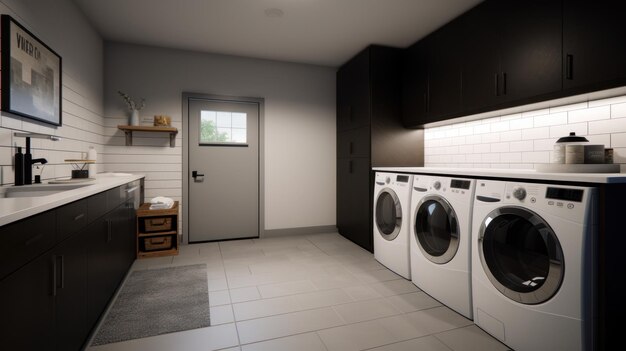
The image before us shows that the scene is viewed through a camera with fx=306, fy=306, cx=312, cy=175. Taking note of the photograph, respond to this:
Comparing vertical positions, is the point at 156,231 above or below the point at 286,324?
above

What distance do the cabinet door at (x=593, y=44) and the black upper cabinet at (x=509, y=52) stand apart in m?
0.07

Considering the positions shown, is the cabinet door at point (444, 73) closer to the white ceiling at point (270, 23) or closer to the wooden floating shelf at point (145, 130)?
the white ceiling at point (270, 23)

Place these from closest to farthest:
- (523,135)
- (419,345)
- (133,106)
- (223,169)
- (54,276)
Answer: (54,276) → (419,345) → (523,135) → (133,106) → (223,169)

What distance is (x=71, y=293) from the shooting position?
148 cm

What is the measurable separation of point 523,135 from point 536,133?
0.11m

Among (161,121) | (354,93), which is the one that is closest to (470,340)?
(354,93)

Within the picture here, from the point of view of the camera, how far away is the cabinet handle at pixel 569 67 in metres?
2.04

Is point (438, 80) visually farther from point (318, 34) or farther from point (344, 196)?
point (344, 196)

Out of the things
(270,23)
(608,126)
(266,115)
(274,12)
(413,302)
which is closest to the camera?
(608,126)

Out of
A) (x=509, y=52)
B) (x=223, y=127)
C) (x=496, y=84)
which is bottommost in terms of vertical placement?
(x=223, y=127)

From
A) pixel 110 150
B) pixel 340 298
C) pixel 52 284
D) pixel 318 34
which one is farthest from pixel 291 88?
pixel 52 284

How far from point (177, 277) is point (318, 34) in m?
3.06

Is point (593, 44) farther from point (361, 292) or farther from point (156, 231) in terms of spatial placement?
point (156, 231)

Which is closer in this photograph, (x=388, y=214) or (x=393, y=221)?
(x=393, y=221)
